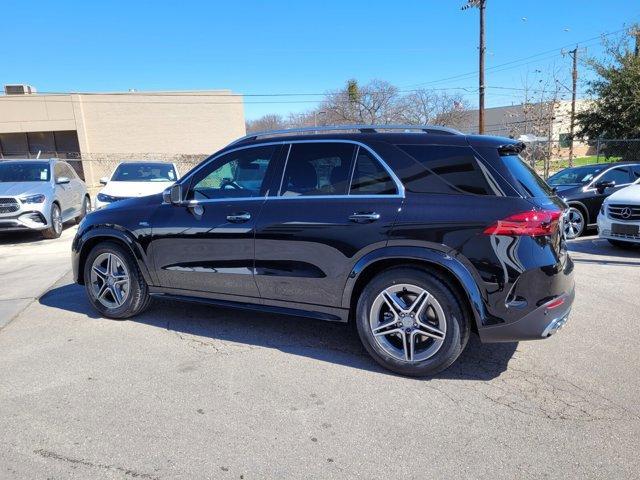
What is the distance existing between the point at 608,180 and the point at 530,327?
28.5 ft

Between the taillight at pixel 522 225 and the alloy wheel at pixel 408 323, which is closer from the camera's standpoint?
the taillight at pixel 522 225

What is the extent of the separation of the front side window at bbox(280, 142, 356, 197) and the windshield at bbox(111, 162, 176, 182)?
28.2 ft

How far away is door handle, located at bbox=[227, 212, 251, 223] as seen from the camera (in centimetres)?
418

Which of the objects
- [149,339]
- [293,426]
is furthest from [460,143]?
[149,339]

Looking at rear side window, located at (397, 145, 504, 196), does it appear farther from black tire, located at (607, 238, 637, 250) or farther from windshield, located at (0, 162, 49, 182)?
windshield, located at (0, 162, 49, 182)

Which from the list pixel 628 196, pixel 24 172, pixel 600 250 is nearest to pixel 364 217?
pixel 628 196

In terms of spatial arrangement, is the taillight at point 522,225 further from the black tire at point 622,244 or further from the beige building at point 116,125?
the beige building at point 116,125

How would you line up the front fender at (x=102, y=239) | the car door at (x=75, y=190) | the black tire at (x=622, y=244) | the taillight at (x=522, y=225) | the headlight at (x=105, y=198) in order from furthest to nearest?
the car door at (x=75, y=190), the headlight at (x=105, y=198), the black tire at (x=622, y=244), the front fender at (x=102, y=239), the taillight at (x=522, y=225)

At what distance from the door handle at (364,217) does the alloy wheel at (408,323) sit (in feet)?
1.70

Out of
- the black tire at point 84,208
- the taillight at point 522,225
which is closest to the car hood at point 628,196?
the taillight at point 522,225

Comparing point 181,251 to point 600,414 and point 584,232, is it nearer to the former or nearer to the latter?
point 600,414

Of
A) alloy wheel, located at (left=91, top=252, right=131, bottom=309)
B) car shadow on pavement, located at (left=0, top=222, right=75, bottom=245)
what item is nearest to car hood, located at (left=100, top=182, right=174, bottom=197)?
car shadow on pavement, located at (left=0, top=222, right=75, bottom=245)

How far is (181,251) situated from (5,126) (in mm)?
37241

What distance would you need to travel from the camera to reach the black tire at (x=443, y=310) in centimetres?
352
